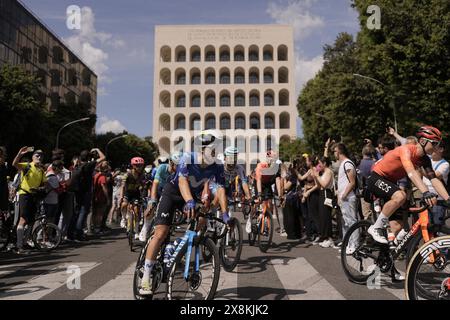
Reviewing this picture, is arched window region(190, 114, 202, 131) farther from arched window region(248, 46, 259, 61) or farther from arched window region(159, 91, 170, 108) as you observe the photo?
arched window region(248, 46, 259, 61)

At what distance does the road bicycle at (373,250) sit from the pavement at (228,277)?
194 millimetres

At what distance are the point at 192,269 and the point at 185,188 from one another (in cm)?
85

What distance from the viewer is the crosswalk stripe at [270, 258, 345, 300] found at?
467cm

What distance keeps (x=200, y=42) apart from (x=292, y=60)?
18.5 meters

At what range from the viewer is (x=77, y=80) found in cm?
7762

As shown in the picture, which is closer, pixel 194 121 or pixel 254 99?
pixel 194 121

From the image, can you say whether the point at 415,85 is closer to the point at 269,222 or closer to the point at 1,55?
the point at 269,222

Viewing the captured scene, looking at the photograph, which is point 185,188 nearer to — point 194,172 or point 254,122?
point 194,172

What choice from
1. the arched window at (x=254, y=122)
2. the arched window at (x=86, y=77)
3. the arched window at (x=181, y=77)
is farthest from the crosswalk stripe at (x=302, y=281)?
the arched window at (x=86, y=77)

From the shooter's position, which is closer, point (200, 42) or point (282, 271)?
point (282, 271)

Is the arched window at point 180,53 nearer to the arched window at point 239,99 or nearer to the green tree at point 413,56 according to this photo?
the arched window at point 239,99

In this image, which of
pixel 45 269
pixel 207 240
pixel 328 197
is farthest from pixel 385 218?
pixel 45 269

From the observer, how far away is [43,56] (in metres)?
63.7

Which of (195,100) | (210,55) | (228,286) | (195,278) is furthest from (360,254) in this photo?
(210,55)
